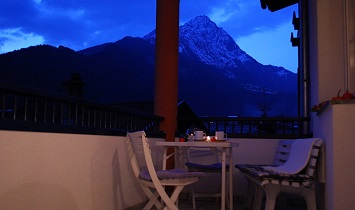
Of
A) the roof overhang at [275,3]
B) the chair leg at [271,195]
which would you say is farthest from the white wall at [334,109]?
the roof overhang at [275,3]

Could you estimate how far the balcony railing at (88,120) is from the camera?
8.90ft

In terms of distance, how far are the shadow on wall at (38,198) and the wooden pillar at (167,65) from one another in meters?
3.08

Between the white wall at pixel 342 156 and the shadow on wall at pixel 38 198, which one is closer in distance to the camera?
the shadow on wall at pixel 38 198

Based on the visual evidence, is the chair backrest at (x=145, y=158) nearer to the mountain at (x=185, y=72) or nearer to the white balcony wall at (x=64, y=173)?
the white balcony wall at (x=64, y=173)

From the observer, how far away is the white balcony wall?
102 inches

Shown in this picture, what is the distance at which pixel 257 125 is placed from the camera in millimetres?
6633

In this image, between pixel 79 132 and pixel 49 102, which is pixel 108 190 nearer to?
pixel 79 132

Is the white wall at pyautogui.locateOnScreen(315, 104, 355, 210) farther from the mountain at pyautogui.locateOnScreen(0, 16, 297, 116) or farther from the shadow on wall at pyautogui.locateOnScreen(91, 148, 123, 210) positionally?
the mountain at pyautogui.locateOnScreen(0, 16, 297, 116)

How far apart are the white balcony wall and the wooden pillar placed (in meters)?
1.59

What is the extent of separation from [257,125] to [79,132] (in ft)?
12.7

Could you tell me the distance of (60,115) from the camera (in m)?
3.33

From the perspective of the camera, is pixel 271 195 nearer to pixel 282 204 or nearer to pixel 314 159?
pixel 314 159

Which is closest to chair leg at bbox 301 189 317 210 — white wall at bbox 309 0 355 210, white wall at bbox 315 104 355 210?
white wall at bbox 309 0 355 210

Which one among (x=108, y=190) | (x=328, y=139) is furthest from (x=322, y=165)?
(x=108, y=190)
